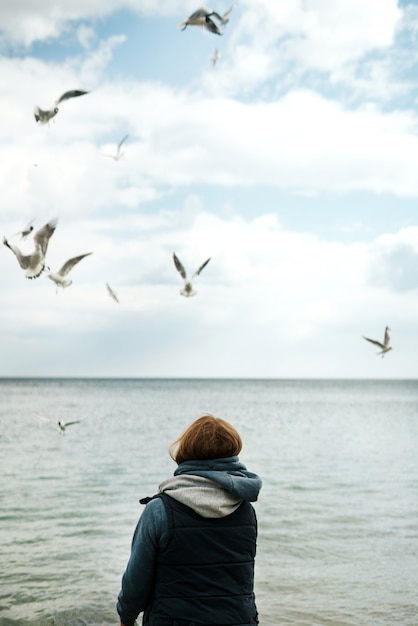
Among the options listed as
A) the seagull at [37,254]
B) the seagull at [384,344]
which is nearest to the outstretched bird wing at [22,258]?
the seagull at [37,254]

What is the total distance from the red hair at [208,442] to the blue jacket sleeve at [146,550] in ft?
0.86

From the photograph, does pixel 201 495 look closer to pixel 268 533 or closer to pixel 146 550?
pixel 146 550

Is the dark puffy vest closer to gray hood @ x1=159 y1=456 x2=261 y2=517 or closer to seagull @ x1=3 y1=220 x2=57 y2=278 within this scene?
gray hood @ x1=159 y1=456 x2=261 y2=517

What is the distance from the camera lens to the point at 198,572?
3.23m

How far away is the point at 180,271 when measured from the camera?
10.4m

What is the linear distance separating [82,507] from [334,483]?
8.19 meters

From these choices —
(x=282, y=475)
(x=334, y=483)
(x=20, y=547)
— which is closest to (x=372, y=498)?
(x=334, y=483)

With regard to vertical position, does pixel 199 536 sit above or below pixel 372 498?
above

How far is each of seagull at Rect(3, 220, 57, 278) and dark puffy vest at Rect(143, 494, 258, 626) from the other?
4489mm

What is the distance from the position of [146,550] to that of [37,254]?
457 centimetres

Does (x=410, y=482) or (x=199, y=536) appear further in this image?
(x=410, y=482)

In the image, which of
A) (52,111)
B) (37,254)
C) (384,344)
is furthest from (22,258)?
(384,344)

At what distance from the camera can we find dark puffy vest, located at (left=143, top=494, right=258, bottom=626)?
3.19m

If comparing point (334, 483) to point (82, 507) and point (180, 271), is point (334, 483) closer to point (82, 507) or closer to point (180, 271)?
point (82, 507)
